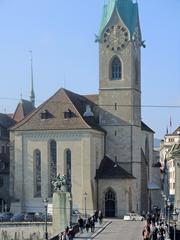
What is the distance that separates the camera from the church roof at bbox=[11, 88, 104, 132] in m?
74.5

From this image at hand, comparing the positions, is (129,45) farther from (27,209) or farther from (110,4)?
(27,209)

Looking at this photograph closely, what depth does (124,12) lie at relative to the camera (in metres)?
79.1

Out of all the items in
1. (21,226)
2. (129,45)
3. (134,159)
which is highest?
(129,45)

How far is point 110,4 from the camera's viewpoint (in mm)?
79562

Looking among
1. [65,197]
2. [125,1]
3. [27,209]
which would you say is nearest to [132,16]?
[125,1]

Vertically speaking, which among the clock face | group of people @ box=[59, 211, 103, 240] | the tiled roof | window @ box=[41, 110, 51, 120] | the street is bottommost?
the street

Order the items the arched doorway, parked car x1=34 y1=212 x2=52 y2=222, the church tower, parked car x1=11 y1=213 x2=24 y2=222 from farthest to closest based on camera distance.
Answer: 1. the church tower
2. the arched doorway
3. parked car x1=11 y1=213 x2=24 y2=222
4. parked car x1=34 y1=212 x2=52 y2=222

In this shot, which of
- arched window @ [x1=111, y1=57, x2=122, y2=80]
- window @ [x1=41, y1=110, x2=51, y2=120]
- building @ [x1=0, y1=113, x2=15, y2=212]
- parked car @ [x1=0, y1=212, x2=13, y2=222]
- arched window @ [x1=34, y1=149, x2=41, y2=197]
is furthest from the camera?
building @ [x1=0, y1=113, x2=15, y2=212]

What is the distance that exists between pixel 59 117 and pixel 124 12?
1270 centimetres

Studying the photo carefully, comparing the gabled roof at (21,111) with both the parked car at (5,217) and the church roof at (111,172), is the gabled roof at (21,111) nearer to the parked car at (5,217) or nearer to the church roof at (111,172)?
the church roof at (111,172)

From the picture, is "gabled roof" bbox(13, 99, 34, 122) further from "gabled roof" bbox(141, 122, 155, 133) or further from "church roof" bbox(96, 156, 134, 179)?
"church roof" bbox(96, 156, 134, 179)

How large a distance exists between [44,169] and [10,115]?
98.3 feet

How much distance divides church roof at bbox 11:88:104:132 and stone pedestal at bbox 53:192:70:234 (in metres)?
16.5

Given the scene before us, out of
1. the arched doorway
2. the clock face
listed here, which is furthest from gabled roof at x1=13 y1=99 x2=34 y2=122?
the arched doorway
